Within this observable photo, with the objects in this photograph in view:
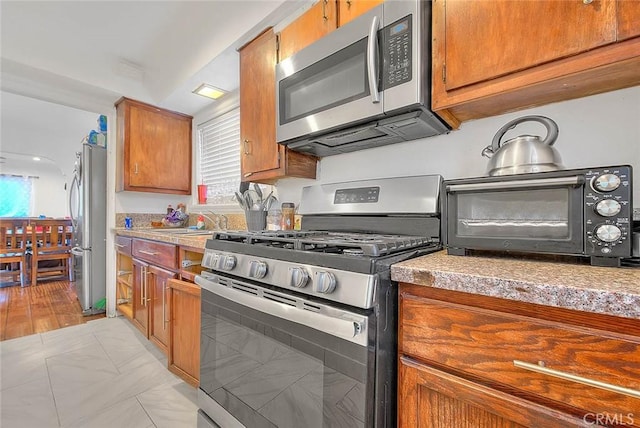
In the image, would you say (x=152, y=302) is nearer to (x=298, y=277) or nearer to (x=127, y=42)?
(x=298, y=277)

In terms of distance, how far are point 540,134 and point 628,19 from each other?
0.42 meters

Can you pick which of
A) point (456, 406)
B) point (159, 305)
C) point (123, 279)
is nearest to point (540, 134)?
point (456, 406)

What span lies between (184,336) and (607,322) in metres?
1.77

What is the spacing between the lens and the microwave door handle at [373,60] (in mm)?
1158

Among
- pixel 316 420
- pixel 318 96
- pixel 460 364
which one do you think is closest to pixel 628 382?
pixel 460 364

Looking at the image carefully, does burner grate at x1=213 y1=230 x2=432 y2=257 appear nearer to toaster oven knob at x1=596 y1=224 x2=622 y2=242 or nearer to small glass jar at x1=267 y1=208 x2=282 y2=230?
toaster oven knob at x1=596 y1=224 x2=622 y2=242

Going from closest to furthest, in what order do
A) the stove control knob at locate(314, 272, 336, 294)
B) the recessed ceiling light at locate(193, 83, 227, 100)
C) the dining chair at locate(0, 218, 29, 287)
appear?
the stove control knob at locate(314, 272, 336, 294)
the recessed ceiling light at locate(193, 83, 227, 100)
the dining chair at locate(0, 218, 29, 287)

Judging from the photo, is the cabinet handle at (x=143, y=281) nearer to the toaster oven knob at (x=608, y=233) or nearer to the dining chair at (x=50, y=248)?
the toaster oven knob at (x=608, y=233)

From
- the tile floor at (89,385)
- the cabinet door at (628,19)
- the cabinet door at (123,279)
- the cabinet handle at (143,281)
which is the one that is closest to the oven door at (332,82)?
the cabinet door at (628,19)

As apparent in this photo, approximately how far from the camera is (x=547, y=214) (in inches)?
30.4

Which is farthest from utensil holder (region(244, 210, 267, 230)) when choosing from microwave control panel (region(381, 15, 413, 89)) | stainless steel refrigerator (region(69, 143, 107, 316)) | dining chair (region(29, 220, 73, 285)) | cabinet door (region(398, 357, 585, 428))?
dining chair (region(29, 220, 73, 285))

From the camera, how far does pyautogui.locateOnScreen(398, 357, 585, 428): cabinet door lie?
1.85 feet

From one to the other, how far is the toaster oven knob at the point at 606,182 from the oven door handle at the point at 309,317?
0.65 metres

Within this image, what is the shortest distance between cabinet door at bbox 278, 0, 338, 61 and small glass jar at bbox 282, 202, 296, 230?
0.89 metres
